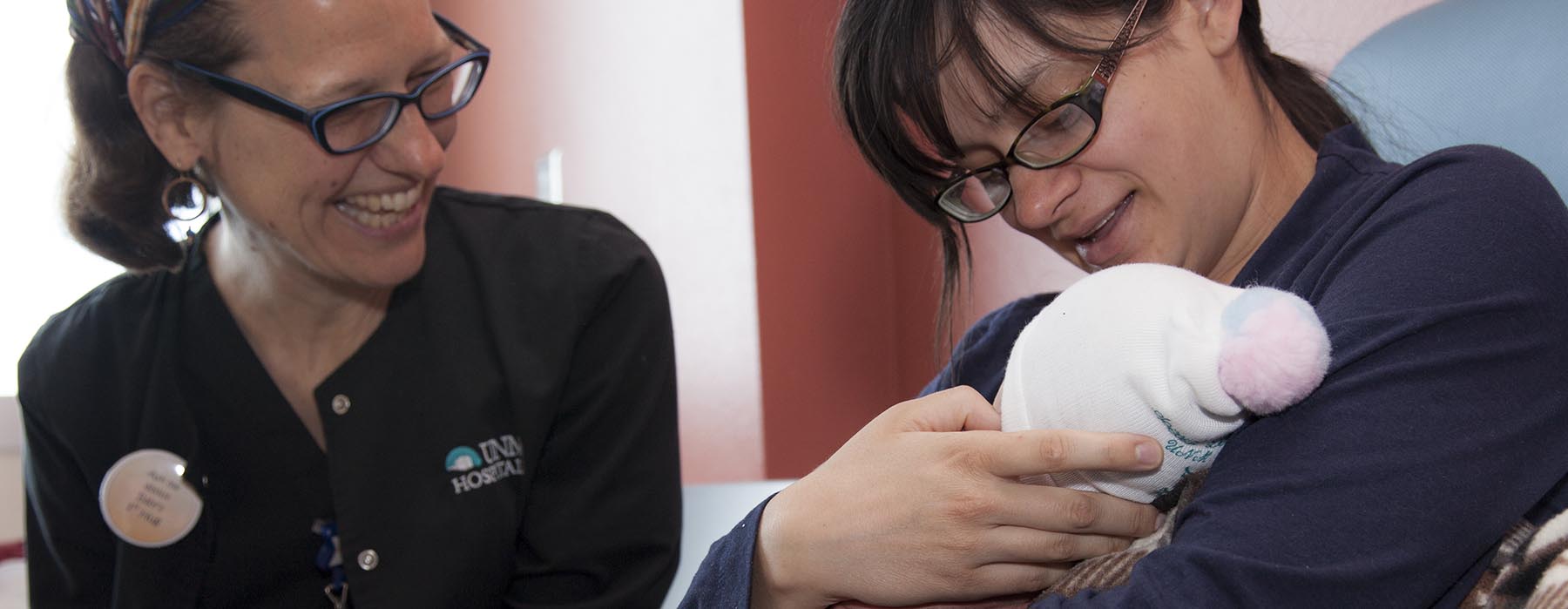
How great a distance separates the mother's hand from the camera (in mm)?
860

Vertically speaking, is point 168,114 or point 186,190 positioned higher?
point 168,114

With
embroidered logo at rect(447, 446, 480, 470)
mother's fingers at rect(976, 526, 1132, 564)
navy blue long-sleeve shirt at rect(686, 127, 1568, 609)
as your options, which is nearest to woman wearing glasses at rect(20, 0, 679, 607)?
embroidered logo at rect(447, 446, 480, 470)

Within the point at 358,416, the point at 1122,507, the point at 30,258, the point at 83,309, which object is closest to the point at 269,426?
the point at 358,416

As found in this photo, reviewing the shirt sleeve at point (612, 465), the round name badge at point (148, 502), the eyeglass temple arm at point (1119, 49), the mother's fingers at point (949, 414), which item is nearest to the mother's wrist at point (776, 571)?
the mother's fingers at point (949, 414)

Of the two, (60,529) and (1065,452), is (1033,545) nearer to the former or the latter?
(1065,452)

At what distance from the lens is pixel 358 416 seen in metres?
1.61

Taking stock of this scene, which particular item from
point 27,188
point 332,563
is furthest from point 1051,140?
point 27,188

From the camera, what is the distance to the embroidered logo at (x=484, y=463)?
1.61 meters

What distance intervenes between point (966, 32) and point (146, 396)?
1.17 meters

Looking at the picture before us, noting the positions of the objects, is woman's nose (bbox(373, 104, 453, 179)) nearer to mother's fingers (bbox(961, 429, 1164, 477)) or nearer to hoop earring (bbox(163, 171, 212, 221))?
hoop earring (bbox(163, 171, 212, 221))

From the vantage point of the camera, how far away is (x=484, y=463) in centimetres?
162

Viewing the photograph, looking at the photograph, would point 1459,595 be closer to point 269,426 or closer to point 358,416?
point 358,416

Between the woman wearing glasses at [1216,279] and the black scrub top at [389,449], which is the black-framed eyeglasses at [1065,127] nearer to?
the woman wearing glasses at [1216,279]

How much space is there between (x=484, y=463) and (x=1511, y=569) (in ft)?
3.90
